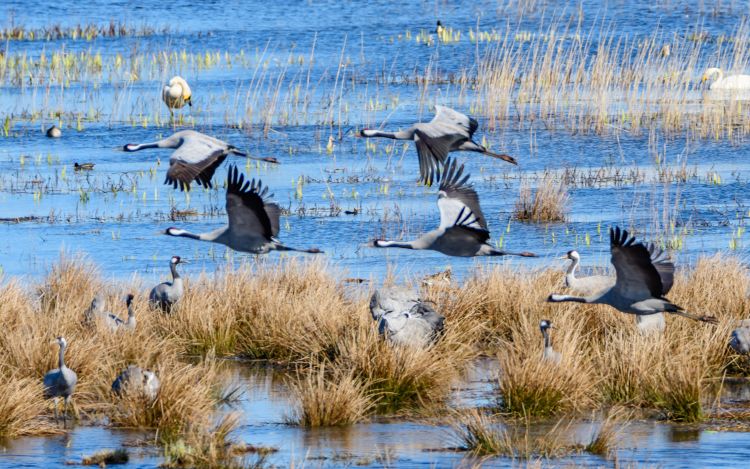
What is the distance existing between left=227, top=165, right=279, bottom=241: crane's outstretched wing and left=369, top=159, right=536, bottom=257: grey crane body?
0.83 meters

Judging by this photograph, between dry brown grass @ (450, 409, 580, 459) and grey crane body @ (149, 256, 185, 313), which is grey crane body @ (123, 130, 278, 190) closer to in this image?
grey crane body @ (149, 256, 185, 313)

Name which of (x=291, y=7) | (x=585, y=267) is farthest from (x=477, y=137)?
(x=291, y=7)

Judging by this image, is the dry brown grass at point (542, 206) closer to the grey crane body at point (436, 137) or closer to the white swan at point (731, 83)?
the grey crane body at point (436, 137)

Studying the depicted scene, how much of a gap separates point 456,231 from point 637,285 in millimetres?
1294

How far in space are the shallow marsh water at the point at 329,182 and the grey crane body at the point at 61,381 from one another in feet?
0.93

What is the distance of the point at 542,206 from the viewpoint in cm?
1600

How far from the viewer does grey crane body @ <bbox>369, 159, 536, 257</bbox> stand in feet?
31.8

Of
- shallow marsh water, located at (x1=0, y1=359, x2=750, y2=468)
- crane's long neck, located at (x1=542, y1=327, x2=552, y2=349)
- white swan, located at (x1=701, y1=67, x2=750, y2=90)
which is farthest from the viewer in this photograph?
white swan, located at (x1=701, y1=67, x2=750, y2=90)

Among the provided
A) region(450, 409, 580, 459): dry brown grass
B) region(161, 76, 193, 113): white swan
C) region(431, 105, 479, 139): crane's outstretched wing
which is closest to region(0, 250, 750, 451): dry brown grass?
region(450, 409, 580, 459): dry brown grass

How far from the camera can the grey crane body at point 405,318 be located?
32.4ft

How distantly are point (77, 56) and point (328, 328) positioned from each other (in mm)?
22945

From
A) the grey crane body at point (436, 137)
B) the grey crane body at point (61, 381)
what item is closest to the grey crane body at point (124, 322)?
the grey crane body at point (61, 381)

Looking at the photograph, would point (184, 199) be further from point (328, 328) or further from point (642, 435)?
point (642, 435)

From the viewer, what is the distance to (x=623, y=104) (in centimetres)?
2364
